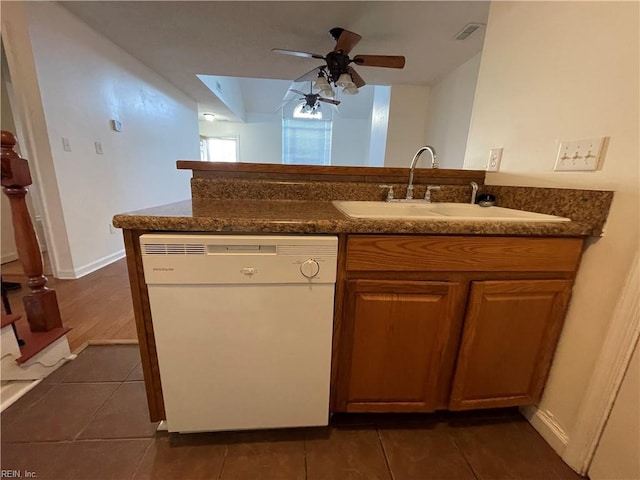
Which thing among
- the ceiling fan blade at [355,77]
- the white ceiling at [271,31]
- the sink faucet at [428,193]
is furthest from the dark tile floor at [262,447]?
the ceiling fan blade at [355,77]

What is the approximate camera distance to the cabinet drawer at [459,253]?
34.2 inches

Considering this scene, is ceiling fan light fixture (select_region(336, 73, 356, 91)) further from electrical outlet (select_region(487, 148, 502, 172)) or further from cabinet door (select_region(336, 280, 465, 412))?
cabinet door (select_region(336, 280, 465, 412))

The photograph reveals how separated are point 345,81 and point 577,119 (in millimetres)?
2229

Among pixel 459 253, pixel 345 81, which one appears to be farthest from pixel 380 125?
pixel 459 253

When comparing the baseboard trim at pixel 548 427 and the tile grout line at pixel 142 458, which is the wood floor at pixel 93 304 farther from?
the baseboard trim at pixel 548 427

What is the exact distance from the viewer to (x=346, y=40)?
2.36 m

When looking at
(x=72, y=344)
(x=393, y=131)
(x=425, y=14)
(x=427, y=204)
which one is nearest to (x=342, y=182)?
(x=427, y=204)

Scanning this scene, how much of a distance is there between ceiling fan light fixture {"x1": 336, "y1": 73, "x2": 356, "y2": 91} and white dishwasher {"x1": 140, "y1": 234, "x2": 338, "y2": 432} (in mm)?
2475

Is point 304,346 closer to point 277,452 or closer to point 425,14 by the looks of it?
point 277,452

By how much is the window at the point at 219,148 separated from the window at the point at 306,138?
128 centimetres

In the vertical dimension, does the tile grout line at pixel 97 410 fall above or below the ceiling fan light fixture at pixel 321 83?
below

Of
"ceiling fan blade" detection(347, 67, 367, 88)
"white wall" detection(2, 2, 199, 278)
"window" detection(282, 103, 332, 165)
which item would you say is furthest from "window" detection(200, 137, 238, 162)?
"ceiling fan blade" detection(347, 67, 367, 88)

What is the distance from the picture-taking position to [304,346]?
912 millimetres

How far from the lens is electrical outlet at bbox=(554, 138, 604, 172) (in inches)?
35.0
